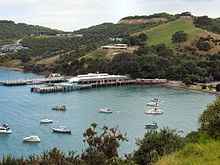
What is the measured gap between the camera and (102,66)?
100062 mm

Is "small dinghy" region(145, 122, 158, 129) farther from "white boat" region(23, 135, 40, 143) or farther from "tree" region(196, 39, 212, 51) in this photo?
"tree" region(196, 39, 212, 51)

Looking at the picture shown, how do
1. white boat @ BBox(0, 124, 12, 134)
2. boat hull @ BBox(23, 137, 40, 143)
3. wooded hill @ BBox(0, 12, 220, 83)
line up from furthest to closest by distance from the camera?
1. wooded hill @ BBox(0, 12, 220, 83)
2. white boat @ BBox(0, 124, 12, 134)
3. boat hull @ BBox(23, 137, 40, 143)

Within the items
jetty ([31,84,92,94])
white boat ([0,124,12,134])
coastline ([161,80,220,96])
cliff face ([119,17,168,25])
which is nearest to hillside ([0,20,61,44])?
cliff face ([119,17,168,25])

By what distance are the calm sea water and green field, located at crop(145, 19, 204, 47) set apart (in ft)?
95.8

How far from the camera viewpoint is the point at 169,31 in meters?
119

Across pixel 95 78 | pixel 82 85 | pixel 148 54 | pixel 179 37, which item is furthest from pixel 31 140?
pixel 179 37

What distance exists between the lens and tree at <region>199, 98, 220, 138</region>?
13508 millimetres

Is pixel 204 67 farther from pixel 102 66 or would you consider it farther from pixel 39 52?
pixel 39 52

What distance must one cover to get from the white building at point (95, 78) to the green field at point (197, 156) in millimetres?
76231

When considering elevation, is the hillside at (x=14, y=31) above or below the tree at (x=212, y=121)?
above

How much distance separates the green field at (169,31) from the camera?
370ft

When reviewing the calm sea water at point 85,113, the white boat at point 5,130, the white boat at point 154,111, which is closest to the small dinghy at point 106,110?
the calm sea water at point 85,113

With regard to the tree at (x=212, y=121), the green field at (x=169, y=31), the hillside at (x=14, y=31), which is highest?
the hillside at (x=14, y=31)

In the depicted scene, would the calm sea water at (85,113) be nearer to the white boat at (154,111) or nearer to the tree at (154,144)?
the white boat at (154,111)
